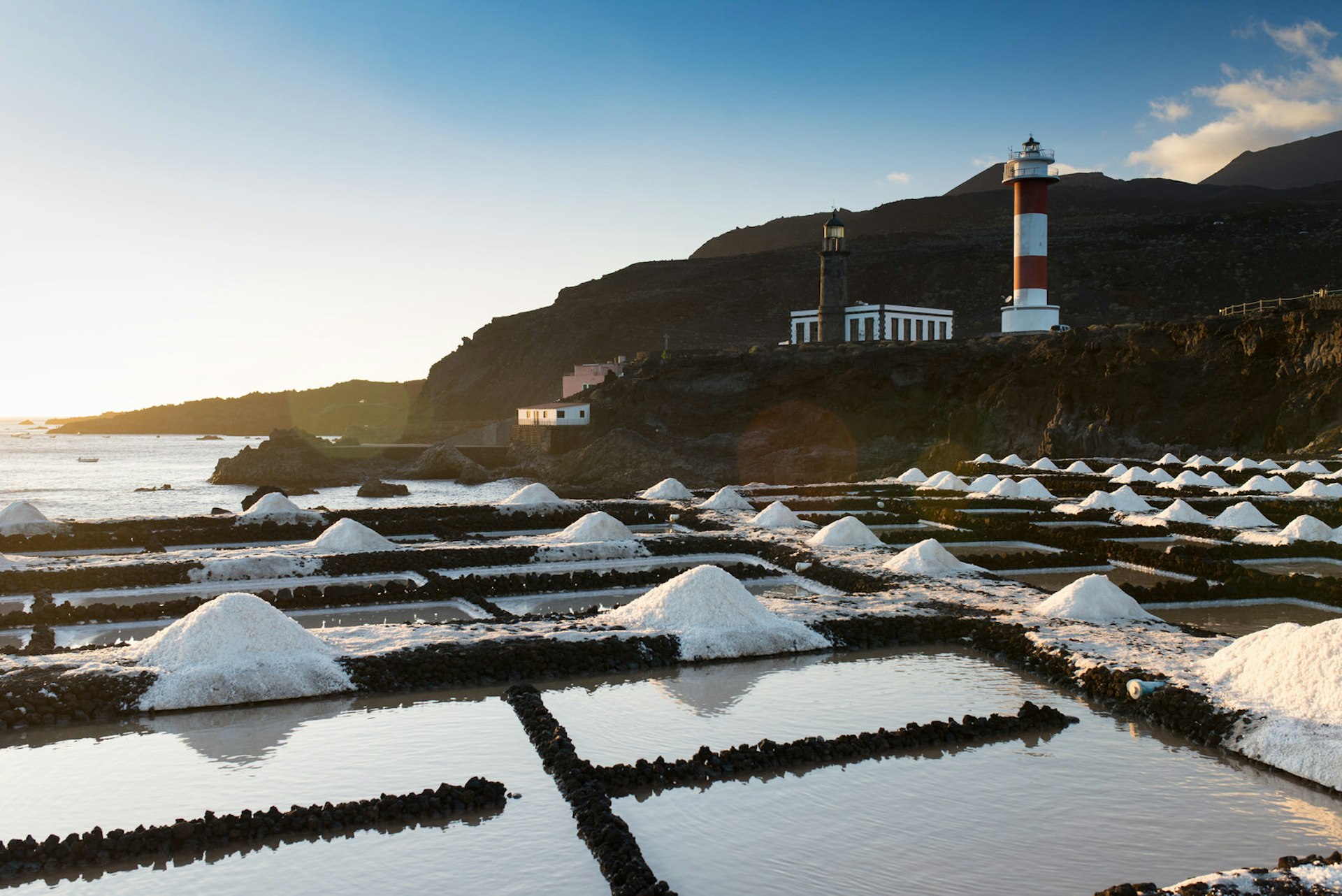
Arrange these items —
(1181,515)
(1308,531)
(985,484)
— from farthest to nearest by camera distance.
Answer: (985,484) → (1181,515) → (1308,531)

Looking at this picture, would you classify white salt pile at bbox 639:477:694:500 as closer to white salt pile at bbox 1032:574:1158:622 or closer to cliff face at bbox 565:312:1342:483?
cliff face at bbox 565:312:1342:483

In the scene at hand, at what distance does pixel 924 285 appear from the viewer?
10531 centimetres

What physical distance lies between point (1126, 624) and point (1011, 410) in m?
36.5

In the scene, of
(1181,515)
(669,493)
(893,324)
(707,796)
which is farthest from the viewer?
(893,324)

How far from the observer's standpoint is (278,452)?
194 ft

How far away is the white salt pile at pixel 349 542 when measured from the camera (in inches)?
848

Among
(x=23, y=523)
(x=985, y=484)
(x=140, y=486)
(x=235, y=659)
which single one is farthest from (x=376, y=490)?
(x=235, y=659)

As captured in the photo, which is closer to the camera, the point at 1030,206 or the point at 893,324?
the point at 1030,206

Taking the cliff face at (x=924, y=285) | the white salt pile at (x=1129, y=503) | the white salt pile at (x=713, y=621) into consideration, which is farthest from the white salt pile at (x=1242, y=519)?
the cliff face at (x=924, y=285)

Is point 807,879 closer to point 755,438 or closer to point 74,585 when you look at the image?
point 74,585

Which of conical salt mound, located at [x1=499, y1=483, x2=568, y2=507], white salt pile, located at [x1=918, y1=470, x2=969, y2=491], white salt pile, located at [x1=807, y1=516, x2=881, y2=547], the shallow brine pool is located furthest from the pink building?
the shallow brine pool

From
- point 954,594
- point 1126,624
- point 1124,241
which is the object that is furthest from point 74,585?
point 1124,241

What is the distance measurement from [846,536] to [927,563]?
3.37 m

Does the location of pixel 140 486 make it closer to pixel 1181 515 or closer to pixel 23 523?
pixel 23 523
